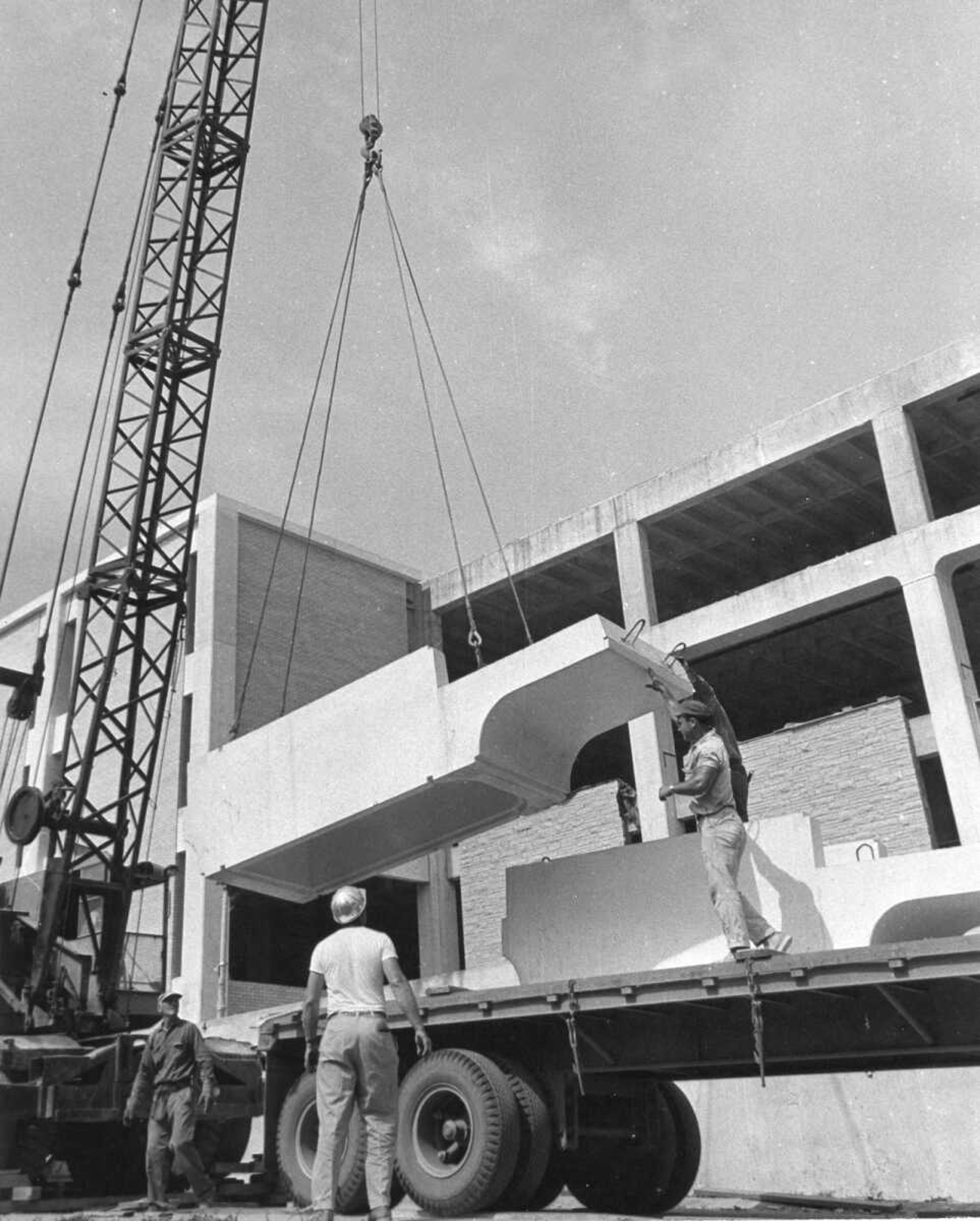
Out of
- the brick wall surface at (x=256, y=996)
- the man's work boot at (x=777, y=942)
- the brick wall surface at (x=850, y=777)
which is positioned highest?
the brick wall surface at (x=850, y=777)

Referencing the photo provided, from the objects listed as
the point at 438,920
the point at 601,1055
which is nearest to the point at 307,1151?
the point at 601,1055

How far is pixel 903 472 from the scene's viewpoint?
21.4 m

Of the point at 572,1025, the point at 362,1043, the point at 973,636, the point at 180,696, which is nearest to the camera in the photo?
the point at 362,1043

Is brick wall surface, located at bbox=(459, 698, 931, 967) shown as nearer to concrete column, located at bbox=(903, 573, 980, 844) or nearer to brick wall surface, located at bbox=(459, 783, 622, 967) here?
brick wall surface, located at bbox=(459, 783, 622, 967)

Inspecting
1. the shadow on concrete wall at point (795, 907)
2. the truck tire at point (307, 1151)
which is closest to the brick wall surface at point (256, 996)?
the truck tire at point (307, 1151)

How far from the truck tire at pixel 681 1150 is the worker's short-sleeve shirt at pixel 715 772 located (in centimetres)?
232

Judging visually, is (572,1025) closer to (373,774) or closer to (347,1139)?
(347,1139)

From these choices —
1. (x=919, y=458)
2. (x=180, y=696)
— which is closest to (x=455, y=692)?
(x=919, y=458)

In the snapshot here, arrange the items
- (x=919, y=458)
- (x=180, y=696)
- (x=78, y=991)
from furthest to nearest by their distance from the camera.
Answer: (x=180, y=696), (x=919, y=458), (x=78, y=991)

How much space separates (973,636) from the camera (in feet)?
95.7

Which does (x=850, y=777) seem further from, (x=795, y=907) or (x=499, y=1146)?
(x=499, y=1146)

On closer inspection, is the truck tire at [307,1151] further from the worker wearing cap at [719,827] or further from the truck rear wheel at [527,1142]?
the worker wearing cap at [719,827]

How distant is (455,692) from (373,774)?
98cm

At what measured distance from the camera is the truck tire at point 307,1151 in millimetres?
7332
